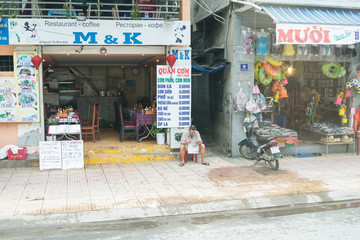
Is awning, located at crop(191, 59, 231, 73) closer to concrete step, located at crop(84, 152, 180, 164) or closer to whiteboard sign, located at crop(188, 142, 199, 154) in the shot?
whiteboard sign, located at crop(188, 142, 199, 154)

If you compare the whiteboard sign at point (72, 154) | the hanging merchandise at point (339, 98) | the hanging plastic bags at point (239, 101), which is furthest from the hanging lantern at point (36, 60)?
the hanging merchandise at point (339, 98)

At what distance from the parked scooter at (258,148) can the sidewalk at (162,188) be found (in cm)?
31

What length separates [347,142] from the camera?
1198 centimetres

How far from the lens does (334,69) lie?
12266mm

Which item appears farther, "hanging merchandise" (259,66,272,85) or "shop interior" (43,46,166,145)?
"shop interior" (43,46,166,145)

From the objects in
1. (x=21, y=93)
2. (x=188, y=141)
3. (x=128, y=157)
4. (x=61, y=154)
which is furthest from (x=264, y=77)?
(x=21, y=93)

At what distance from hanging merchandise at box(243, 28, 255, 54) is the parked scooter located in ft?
6.90

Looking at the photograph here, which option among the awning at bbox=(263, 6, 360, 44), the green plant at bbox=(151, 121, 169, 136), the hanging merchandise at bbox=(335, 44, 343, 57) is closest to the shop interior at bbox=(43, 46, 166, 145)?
the green plant at bbox=(151, 121, 169, 136)

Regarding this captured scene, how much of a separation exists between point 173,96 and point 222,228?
17.9 feet

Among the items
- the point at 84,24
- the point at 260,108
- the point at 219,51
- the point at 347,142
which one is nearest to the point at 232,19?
the point at 219,51

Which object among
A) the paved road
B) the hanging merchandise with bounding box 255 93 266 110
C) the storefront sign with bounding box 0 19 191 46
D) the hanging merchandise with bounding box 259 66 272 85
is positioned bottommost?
the paved road

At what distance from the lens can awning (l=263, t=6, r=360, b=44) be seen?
9.68 m

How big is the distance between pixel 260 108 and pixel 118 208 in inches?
245

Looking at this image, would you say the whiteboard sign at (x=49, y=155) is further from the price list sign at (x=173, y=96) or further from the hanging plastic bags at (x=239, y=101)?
the hanging plastic bags at (x=239, y=101)
